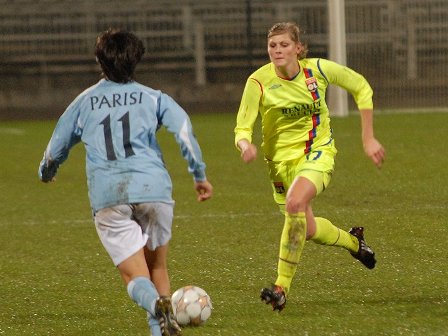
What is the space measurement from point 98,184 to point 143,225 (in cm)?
27

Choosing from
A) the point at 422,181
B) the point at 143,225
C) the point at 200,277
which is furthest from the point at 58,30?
the point at 143,225

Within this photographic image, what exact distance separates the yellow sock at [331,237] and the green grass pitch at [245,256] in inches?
8.6

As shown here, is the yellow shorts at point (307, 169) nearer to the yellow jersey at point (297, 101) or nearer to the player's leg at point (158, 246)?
the yellow jersey at point (297, 101)

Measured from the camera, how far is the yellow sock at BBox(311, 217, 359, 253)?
21.8 feet

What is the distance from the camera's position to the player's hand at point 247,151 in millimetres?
5887

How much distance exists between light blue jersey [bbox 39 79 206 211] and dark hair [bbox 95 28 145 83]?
48 mm

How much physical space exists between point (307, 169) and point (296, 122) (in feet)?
1.15

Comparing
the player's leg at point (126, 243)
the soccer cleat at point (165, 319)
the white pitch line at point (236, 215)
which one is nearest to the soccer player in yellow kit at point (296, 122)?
the player's leg at point (126, 243)

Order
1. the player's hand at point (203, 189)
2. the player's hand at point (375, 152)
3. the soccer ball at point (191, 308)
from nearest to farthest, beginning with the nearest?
the player's hand at point (203, 189), the soccer ball at point (191, 308), the player's hand at point (375, 152)

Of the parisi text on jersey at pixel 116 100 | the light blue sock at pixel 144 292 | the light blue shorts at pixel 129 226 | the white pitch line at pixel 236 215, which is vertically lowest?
the white pitch line at pixel 236 215

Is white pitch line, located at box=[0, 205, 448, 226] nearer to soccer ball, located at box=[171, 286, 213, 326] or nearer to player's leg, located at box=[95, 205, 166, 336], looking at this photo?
soccer ball, located at box=[171, 286, 213, 326]

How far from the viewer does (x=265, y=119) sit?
660cm

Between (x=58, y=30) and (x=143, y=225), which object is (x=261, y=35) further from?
(x=143, y=225)

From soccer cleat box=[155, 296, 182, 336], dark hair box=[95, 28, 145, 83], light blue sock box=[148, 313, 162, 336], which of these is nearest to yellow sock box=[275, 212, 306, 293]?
light blue sock box=[148, 313, 162, 336]
